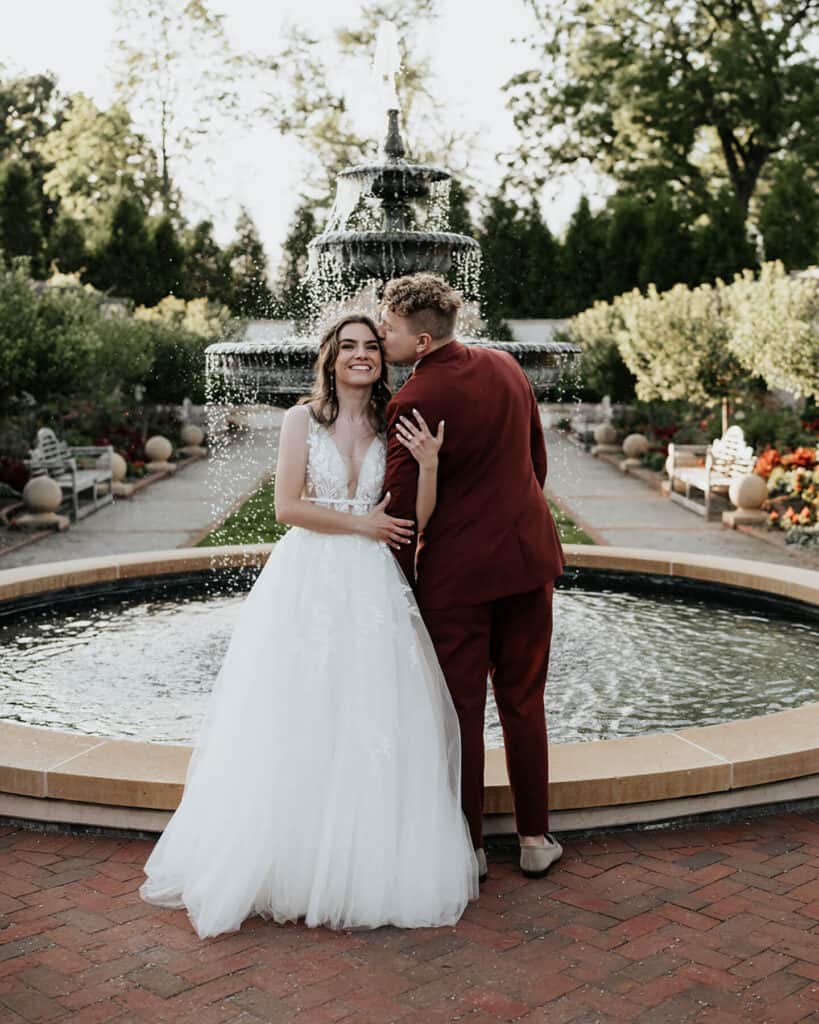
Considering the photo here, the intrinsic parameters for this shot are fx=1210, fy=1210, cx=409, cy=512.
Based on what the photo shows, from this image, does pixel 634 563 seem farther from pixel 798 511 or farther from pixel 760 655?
pixel 798 511

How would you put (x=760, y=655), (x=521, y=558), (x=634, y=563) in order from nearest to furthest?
(x=521, y=558) → (x=760, y=655) → (x=634, y=563)

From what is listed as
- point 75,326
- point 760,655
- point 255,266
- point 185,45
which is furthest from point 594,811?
point 185,45

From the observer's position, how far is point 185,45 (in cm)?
3956

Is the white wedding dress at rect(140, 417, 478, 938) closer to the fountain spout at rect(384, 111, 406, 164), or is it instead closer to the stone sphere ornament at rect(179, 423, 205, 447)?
the fountain spout at rect(384, 111, 406, 164)

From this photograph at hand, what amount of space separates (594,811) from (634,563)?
4.57m

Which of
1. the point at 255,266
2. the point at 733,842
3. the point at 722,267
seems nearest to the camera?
the point at 733,842

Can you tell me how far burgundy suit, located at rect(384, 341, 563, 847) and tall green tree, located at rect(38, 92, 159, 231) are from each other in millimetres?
37860

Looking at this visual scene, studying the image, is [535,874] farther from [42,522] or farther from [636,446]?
[636,446]

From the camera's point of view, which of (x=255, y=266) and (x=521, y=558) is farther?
(x=255, y=266)

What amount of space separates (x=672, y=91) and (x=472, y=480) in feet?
111

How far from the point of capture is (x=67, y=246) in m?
31.9

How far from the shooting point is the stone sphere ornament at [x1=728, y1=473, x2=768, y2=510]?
13.7m

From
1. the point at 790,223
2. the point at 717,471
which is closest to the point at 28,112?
the point at 790,223

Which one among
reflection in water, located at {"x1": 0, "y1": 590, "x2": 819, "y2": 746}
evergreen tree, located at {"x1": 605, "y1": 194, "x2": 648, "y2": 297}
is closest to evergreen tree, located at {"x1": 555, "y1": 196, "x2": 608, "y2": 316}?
evergreen tree, located at {"x1": 605, "y1": 194, "x2": 648, "y2": 297}
